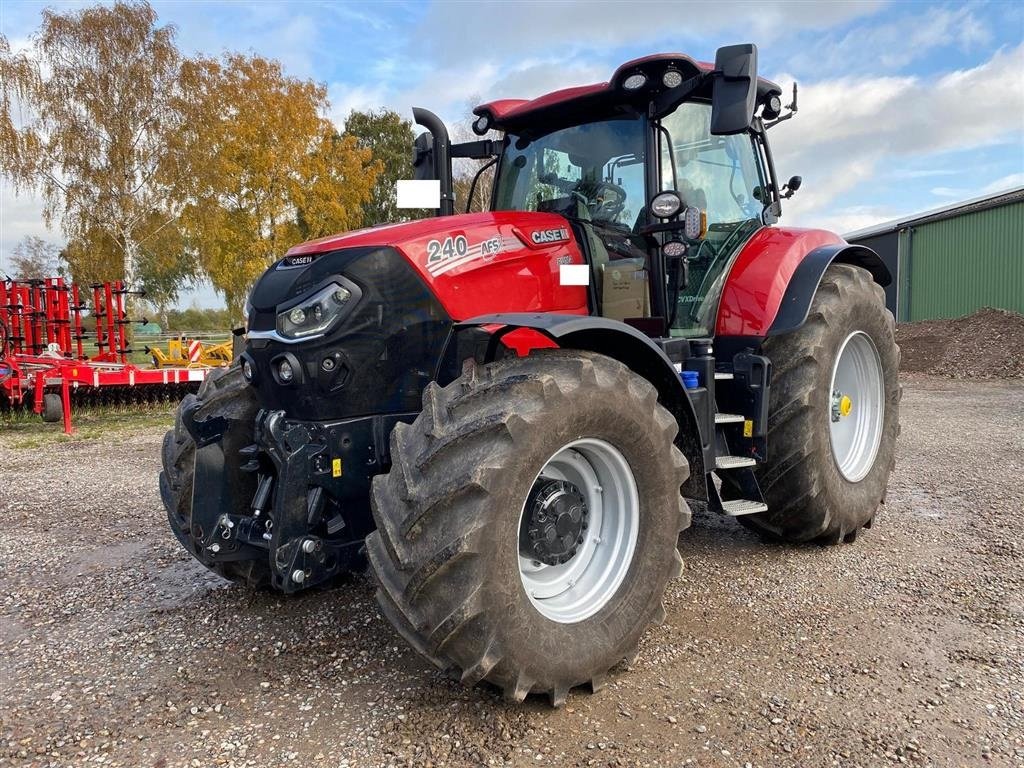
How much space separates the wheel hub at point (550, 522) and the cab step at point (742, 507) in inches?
45.6

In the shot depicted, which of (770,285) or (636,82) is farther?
(770,285)

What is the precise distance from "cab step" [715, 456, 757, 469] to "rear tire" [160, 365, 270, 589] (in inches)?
86.9

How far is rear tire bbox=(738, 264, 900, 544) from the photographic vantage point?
155 inches

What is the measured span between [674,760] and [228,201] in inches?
751

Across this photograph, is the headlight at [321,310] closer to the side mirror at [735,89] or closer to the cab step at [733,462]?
the side mirror at [735,89]

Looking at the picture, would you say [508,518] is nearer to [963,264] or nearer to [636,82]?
[636,82]

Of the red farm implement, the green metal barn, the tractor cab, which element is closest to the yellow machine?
the red farm implement

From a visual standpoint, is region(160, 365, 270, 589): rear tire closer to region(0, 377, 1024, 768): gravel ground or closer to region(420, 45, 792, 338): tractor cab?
region(0, 377, 1024, 768): gravel ground

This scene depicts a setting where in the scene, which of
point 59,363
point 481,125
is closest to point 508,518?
point 481,125

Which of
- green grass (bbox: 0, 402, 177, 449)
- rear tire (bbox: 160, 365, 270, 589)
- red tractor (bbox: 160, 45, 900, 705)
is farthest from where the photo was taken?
green grass (bbox: 0, 402, 177, 449)

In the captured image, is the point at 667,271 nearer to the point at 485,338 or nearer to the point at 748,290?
the point at 748,290

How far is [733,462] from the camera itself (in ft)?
12.3

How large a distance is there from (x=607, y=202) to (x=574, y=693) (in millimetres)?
2339

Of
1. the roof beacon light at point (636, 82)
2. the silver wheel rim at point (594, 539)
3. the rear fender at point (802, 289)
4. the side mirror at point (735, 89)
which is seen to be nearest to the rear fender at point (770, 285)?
the rear fender at point (802, 289)
